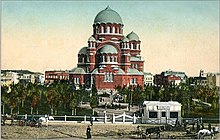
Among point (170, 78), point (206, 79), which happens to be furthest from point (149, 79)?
point (206, 79)

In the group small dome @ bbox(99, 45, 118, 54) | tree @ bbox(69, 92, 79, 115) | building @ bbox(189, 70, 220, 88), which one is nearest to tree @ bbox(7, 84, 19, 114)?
tree @ bbox(69, 92, 79, 115)

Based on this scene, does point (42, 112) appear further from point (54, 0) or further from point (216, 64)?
point (216, 64)

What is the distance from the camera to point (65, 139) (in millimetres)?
4383

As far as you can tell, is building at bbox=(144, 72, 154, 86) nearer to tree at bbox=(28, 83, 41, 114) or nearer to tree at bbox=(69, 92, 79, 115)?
tree at bbox=(69, 92, 79, 115)

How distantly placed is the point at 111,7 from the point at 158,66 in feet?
2.13

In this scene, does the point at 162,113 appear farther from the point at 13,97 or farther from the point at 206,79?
the point at 13,97

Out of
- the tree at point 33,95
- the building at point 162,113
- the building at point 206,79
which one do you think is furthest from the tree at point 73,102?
the building at point 206,79

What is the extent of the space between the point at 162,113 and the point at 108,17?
95 cm

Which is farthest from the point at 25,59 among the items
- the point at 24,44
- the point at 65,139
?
the point at 65,139

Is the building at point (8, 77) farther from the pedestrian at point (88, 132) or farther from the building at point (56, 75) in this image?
the pedestrian at point (88, 132)

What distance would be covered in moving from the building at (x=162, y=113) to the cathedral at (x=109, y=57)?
10.1 inches

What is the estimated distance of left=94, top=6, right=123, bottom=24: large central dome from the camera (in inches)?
175

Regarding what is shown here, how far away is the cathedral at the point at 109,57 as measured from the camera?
14.8 ft

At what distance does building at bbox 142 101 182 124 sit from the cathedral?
0.84 feet
